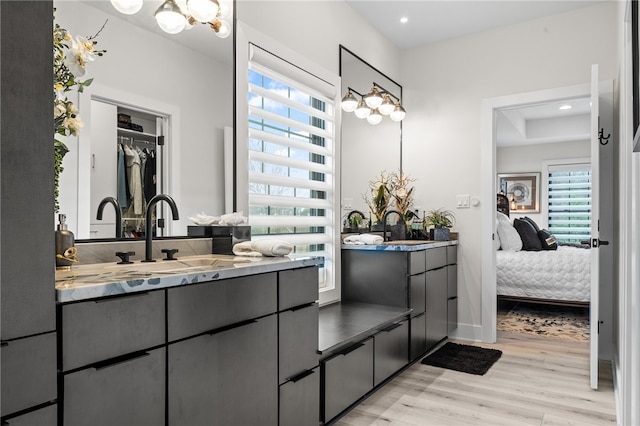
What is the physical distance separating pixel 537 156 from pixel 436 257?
5341 millimetres

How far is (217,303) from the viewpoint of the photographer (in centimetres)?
153

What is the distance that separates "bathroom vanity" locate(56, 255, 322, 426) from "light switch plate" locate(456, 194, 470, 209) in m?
2.48

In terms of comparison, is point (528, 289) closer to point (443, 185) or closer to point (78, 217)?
point (443, 185)

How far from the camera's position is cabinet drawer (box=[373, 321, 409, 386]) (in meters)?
2.69

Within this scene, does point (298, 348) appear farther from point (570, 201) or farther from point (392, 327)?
point (570, 201)

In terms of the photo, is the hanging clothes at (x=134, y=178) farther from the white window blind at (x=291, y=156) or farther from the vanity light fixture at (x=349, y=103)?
the vanity light fixture at (x=349, y=103)

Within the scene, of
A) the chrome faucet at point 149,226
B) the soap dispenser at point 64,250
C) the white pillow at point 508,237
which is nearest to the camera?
the soap dispenser at point 64,250

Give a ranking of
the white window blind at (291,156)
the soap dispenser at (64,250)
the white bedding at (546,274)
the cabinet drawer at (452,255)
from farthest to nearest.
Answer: the white bedding at (546,274) → the cabinet drawer at (452,255) → the white window blind at (291,156) → the soap dispenser at (64,250)

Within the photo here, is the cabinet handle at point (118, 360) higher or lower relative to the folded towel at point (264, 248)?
lower

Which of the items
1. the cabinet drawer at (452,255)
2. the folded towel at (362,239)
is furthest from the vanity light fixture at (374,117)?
the cabinet drawer at (452,255)

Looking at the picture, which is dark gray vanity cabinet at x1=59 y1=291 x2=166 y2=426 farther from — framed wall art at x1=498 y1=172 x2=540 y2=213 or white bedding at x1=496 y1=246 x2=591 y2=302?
framed wall art at x1=498 y1=172 x2=540 y2=213

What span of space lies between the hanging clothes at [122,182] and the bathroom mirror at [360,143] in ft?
6.21

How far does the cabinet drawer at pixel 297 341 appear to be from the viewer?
1.85 meters

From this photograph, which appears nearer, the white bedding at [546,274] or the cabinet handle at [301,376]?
the cabinet handle at [301,376]
